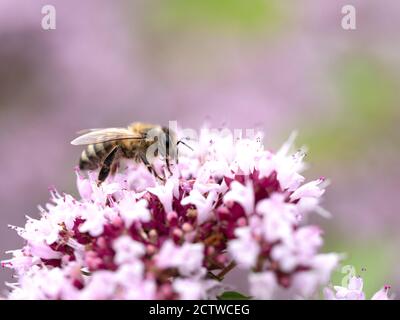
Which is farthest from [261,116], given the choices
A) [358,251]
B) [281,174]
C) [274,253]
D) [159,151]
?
[274,253]

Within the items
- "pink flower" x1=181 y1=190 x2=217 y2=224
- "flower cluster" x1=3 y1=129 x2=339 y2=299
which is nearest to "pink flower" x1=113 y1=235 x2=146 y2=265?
"flower cluster" x1=3 y1=129 x2=339 y2=299

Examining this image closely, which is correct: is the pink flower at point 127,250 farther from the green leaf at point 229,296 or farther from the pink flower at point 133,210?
the green leaf at point 229,296

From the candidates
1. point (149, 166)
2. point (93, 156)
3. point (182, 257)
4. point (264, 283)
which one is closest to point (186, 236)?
point (182, 257)

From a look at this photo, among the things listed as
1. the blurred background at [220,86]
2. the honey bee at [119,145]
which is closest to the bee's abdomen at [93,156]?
the honey bee at [119,145]

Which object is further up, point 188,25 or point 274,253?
point 188,25

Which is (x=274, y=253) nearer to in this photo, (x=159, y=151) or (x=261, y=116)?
(x=159, y=151)
